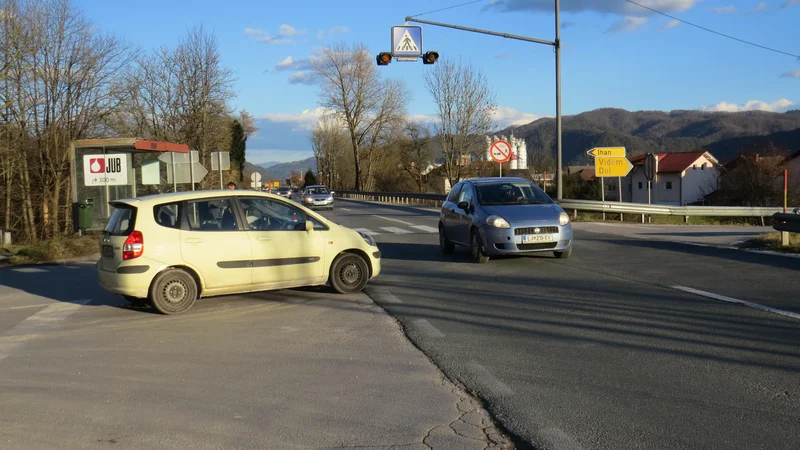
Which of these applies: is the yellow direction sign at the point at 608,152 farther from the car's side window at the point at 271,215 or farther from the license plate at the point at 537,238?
the car's side window at the point at 271,215

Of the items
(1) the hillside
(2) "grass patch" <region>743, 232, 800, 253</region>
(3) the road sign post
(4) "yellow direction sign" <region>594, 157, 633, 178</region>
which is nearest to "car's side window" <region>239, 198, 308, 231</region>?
(2) "grass patch" <region>743, 232, 800, 253</region>

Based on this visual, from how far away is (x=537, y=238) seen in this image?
42.3 ft

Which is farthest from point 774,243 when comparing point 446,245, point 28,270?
point 28,270

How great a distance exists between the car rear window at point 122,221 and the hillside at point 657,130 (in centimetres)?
9336

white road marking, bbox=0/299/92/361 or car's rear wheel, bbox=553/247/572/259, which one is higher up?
car's rear wheel, bbox=553/247/572/259

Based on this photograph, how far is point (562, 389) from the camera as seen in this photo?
5.59 m

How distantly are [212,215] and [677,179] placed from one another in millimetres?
82212

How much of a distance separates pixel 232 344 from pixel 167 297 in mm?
2110

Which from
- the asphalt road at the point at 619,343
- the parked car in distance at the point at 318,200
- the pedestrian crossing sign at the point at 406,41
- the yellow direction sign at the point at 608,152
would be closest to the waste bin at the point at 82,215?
the pedestrian crossing sign at the point at 406,41

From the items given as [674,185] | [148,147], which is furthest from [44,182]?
[674,185]

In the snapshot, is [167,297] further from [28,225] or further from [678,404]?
[28,225]

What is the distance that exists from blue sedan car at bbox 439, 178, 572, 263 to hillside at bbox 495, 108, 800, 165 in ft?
287

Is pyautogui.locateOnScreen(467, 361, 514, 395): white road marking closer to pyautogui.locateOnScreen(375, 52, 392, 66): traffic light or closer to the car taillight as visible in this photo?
the car taillight

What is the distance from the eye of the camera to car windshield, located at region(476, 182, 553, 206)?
1399 centimetres
